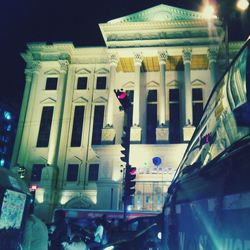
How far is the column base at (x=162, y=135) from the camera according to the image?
→ 74.1 ft

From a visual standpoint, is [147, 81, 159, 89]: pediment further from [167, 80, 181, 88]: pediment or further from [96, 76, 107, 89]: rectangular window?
[96, 76, 107, 89]: rectangular window

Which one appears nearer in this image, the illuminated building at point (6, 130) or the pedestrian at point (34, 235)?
the pedestrian at point (34, 235)

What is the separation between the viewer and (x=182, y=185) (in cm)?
333

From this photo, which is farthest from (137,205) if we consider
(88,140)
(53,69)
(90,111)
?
(53,69)

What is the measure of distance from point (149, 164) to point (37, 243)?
1885 cm

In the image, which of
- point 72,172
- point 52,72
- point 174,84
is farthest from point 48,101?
point 174,84

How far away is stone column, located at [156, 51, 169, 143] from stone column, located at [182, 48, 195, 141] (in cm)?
159

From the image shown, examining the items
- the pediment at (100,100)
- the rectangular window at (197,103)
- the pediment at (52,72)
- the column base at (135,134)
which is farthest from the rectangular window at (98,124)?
the rectangular window at (197,103)

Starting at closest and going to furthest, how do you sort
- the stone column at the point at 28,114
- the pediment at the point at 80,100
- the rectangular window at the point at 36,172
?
the rectangular window at the point at 36,172, the stone column at the point at 28,114, the pediment at the point at 80,100

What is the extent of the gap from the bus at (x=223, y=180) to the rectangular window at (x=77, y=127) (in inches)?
913

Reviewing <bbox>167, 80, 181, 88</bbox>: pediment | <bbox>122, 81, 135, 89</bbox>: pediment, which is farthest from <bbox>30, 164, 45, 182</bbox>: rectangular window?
<bbox>167, 80, 181, 88</bbox>: pediment

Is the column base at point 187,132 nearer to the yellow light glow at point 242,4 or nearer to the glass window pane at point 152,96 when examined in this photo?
the glass window pane at point 152,96

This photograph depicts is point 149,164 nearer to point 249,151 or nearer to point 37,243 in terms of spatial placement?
point 37,243

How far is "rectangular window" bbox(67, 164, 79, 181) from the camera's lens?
2466 centimetres
